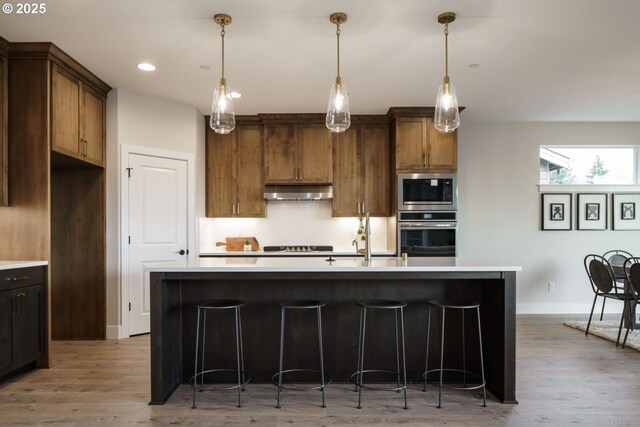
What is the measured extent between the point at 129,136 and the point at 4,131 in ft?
4.03

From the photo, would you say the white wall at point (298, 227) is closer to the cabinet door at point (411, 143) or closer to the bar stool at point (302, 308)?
the cabinet door at point (411, 143)

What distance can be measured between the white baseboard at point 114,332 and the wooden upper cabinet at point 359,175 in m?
2.84

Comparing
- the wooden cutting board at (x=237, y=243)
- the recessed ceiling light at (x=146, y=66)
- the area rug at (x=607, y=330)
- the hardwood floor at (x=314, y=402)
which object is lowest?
the area rug at (x=607, y=330)

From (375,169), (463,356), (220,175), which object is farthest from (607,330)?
(220,175)

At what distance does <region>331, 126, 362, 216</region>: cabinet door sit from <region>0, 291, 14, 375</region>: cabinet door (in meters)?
3.53

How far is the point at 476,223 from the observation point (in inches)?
232

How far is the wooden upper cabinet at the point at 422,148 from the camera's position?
5238 millimetres

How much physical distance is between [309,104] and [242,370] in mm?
3178

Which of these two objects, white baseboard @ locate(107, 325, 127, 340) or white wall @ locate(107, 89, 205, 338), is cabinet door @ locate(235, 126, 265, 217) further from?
white baseboard @ locate(107, 325, 127, 340)

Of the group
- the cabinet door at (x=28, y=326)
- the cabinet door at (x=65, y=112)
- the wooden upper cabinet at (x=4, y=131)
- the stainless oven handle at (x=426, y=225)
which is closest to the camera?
the cabinet door at (x=28, y=326)

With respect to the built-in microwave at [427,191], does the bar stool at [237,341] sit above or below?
below

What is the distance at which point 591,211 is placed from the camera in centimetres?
587

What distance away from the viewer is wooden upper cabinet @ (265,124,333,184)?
5.51 meters

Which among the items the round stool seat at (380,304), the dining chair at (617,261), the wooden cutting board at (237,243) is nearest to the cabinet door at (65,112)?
the wooden cutting board at (237,243)
